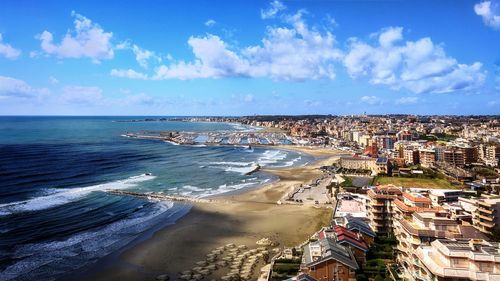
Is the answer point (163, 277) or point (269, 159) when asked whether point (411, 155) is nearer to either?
point (269, 159)

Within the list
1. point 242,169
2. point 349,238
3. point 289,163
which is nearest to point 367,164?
point 289,163

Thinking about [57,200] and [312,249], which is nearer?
[312,249]

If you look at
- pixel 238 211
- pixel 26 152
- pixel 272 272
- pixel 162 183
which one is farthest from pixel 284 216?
pixel 26 152

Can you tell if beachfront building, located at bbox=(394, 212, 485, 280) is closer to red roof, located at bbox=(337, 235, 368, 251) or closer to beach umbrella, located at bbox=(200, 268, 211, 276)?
red roof, located at bbox=(337, 235, 368, 251)

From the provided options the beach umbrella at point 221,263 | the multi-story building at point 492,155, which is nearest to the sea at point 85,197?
the beach umbrella at point 221,263

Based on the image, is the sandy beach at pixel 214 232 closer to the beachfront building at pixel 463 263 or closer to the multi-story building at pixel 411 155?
the beachfront building at pixel 463 263

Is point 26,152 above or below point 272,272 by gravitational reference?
above

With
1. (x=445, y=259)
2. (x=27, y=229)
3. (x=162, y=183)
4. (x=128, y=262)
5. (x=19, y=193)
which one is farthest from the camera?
(x=162, y=183)

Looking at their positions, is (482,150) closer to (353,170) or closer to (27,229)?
(353,170)

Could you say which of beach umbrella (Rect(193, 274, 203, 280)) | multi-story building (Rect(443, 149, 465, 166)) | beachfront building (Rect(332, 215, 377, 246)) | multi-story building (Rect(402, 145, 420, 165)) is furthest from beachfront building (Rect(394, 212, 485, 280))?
multi-story building (Rect(402, 145, 420, 165))
